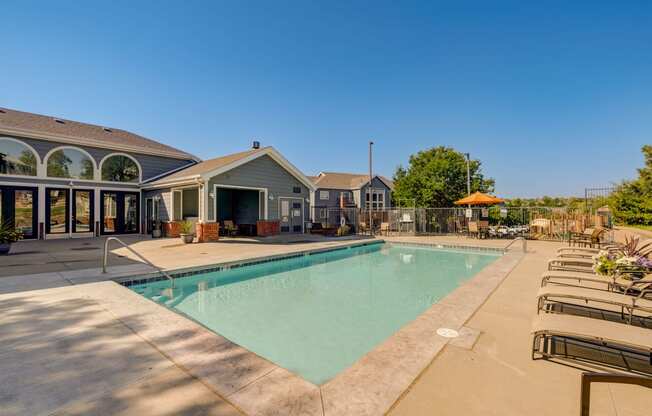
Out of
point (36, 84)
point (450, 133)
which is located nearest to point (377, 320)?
point (36, 84)

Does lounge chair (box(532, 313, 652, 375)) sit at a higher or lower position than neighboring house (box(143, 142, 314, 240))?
lower

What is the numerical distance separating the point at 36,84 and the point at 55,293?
40.5 ft

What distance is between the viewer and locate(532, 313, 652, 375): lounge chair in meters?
2.33

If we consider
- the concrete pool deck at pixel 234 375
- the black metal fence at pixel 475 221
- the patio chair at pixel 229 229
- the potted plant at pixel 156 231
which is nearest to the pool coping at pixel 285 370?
the concrete pool deck at pixel 234 375

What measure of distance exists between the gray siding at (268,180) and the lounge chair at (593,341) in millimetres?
12294

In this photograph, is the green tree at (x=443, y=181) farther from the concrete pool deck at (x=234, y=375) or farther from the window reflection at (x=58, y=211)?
the window reflection at (x=58, y=211)

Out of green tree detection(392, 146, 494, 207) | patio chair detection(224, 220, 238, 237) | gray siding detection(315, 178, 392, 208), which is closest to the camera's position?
patio chair detection(224, 220, 238, 237)

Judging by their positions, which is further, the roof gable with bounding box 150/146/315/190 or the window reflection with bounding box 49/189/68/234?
the window reflection with bounding box 49/189/68/234

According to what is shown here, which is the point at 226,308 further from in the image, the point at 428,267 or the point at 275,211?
the point at 275,211

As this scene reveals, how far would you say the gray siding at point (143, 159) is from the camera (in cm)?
1355

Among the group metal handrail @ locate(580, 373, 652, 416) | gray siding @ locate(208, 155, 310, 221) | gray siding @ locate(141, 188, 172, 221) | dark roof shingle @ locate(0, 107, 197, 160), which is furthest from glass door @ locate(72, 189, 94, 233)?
metal handrail @ locate(580, 373, 652, 416)

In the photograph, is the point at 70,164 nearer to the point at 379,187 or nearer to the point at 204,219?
the point at 204,219

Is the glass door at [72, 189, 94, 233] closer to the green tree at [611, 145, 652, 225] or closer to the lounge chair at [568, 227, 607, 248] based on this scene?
the lounge chair at [568, 227, 607, 248]

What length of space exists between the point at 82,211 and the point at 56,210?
3.21 ft
